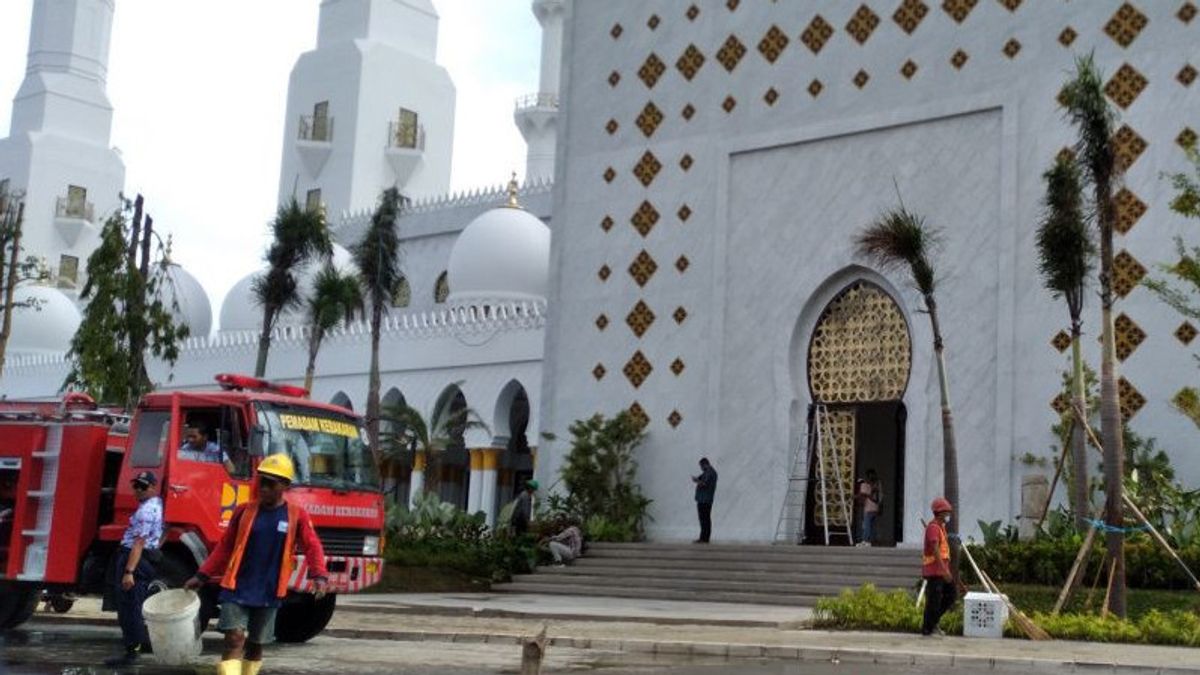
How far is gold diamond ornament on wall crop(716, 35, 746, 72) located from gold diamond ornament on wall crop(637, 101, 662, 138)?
51.9 inches

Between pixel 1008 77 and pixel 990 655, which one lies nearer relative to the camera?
pixel 990 655

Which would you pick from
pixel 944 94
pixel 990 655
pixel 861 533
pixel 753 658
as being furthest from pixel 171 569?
pixel 944 94

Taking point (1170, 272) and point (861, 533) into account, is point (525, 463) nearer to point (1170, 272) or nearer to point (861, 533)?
point (861, 533)

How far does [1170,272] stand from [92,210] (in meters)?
42.3

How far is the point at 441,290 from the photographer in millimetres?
40344

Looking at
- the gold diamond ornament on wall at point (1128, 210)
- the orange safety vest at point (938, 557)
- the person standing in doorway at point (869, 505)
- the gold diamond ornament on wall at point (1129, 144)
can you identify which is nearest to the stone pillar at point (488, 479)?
the person standing in doorway at point (869, 505)

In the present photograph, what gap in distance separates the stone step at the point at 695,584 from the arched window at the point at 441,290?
19.9m

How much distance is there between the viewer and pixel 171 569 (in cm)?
1108

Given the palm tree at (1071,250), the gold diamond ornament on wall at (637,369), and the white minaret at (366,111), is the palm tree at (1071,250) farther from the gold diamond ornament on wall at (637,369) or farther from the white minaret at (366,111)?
the white minaret at (366,111)

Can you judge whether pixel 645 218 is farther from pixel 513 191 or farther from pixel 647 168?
pixel 513 191

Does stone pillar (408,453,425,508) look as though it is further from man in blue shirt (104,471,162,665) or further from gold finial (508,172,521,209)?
man in blue shirt (104,471,162,665)

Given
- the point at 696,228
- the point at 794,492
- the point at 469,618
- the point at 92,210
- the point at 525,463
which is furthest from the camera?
the point at 92,210

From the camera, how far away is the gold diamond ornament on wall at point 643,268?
2377 cm

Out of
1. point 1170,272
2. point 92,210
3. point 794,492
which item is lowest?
point 794,492
